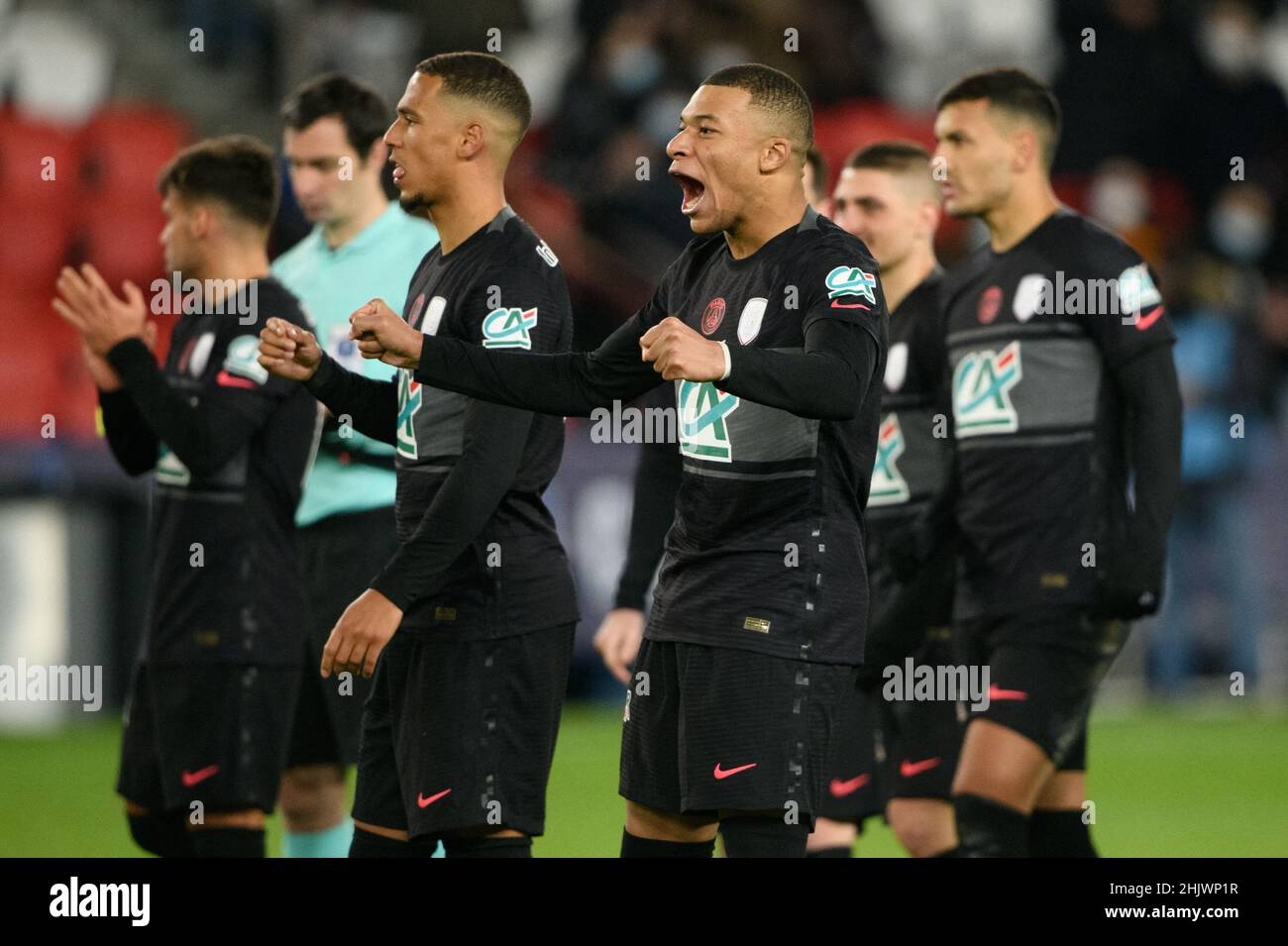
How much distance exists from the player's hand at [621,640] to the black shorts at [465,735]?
1.86 ft

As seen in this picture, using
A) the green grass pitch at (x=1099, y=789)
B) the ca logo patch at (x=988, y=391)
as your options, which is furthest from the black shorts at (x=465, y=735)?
the green grass pitch at (x=1099, y=789)

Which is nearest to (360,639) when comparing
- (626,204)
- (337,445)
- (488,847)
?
(488,847)

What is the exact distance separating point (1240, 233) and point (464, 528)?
10940 millimetres

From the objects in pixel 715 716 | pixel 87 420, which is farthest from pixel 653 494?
pixel 87 420

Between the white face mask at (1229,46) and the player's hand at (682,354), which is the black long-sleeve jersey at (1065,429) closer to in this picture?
the player's hand at (682,354)

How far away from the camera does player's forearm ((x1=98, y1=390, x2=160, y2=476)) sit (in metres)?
5.44

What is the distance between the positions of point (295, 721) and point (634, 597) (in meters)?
1.29

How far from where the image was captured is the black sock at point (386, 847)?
4.39m

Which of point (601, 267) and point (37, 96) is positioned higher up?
point (37, 96)

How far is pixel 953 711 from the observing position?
580 cm

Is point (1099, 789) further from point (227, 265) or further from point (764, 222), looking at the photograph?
point (764, 222)

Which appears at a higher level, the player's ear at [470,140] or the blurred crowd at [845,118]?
the blurred crowd at [845,118]

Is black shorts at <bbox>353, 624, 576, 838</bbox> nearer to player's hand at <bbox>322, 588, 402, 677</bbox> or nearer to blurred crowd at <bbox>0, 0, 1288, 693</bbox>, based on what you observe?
player's hand at <bbox>322, 588, 402, 677</bbox>

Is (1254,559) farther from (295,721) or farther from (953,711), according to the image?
(295,721)
